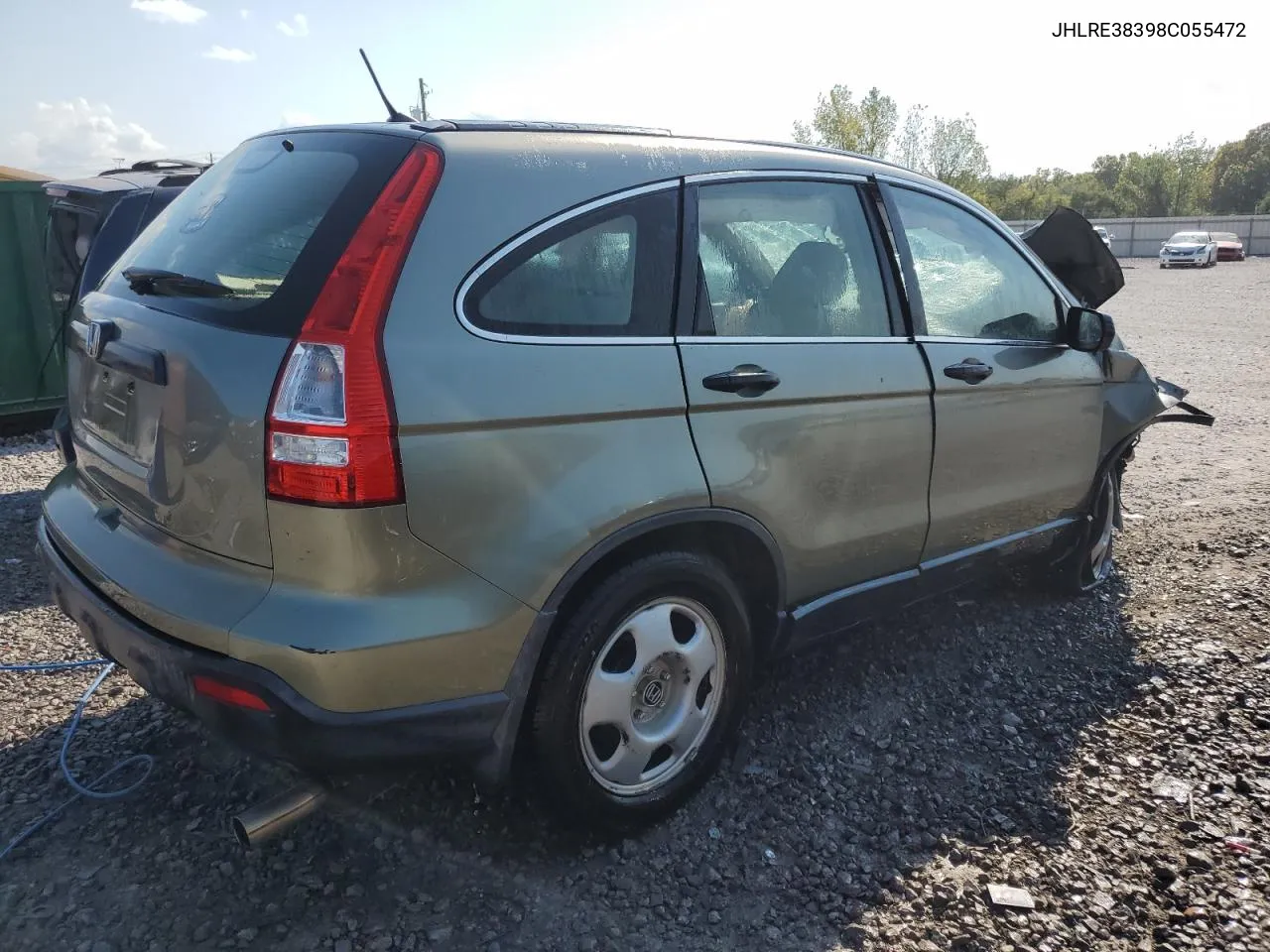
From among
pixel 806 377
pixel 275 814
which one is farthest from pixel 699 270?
pixel 275 814

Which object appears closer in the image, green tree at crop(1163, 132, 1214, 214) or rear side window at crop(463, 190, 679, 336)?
rear side window at crop(463, 190, 679, 336)

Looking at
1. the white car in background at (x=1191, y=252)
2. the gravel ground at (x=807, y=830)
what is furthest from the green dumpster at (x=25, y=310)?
the white car in background at (x=1191, y=252)

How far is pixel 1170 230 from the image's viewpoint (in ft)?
181

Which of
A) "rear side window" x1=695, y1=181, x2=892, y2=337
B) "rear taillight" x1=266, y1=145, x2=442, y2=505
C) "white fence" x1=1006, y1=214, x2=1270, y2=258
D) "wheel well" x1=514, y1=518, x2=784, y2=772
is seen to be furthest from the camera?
"white fence" x1=1006, y1=214, x2=1270, y2=258

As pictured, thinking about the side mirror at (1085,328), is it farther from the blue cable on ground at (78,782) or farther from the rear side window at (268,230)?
the blue cable on ground at (78,782)

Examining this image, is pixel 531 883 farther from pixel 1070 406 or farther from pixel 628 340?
pixel 1070 406

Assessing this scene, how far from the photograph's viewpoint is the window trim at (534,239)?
2195 millimetres

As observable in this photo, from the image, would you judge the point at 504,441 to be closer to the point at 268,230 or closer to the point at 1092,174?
the point at 268,230

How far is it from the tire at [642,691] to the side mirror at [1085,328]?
1.98 metres

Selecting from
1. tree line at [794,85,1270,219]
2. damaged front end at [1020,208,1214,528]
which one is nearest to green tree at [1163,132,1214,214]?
tree line at [794,85,1270,219]

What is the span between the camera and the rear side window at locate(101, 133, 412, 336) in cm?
217

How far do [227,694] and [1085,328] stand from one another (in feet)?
11.3

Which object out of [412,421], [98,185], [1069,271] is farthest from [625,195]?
[98,185]

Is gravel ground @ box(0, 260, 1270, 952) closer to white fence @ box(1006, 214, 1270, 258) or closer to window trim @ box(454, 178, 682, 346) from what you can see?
window trim @ box(454, 178, 682, 346)
